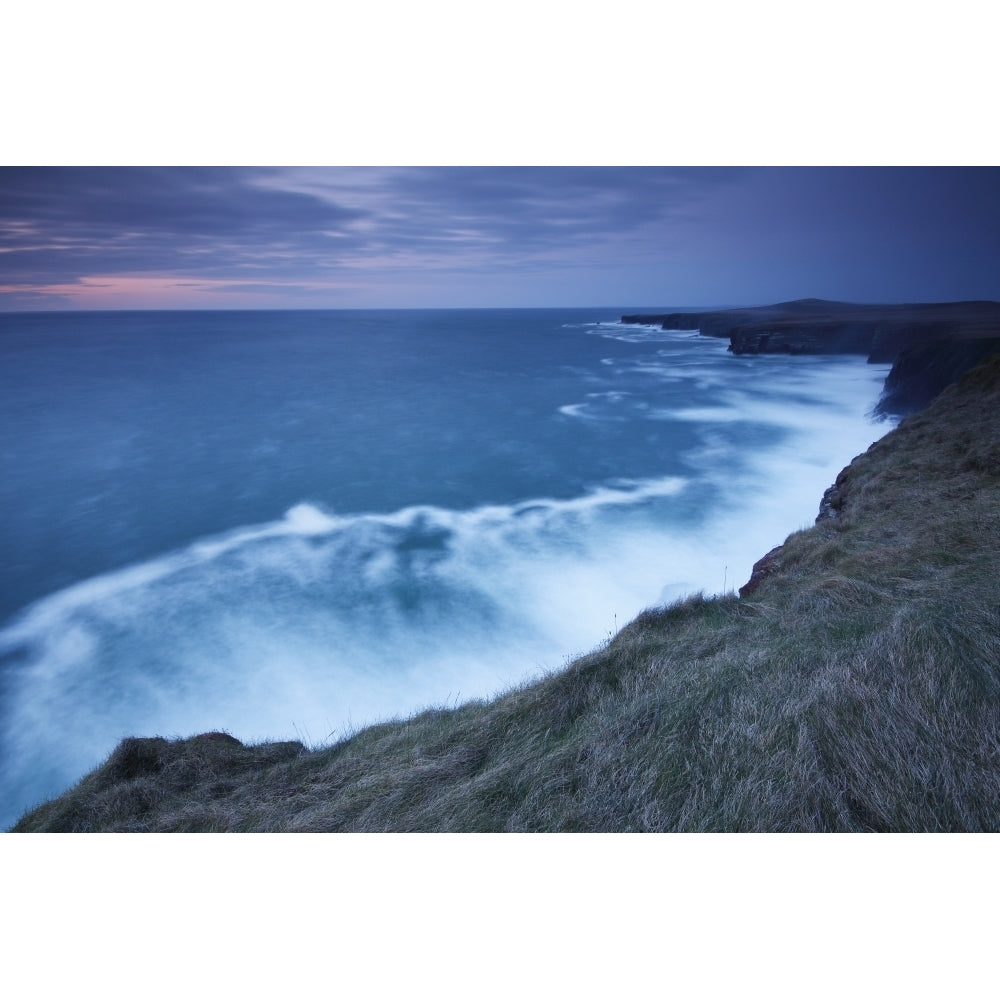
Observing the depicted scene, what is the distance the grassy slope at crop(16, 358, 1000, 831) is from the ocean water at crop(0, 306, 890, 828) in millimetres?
1220

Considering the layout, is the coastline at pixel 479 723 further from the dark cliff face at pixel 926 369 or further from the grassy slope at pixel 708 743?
the dark cliff face at pixel 926 369

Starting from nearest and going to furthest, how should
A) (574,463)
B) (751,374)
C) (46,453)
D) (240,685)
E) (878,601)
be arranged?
(878,601), (240,685), (46,453), (574,463), (751,374)

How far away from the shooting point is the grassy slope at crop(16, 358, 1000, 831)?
2047mm

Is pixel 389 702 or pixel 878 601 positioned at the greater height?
pixel 878 601

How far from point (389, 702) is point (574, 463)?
7066mm

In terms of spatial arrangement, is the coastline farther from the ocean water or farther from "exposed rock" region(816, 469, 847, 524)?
"exposed rock" region(816, 469, 847, 524)

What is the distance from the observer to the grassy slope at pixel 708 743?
2047mm

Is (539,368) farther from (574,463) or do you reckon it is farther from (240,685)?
(240,685)

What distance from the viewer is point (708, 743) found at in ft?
7.50

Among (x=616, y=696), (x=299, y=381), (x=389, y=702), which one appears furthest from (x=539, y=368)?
(x=616, y=696)

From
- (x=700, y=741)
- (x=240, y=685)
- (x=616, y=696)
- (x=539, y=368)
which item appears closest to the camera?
(x=700, y=741)

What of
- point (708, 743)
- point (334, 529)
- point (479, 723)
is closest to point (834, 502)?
point (708, 743)

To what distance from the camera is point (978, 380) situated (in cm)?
759

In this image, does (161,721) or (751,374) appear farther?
(751,374)
